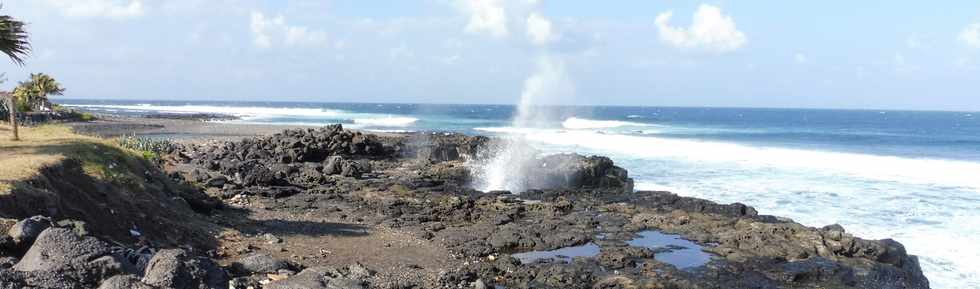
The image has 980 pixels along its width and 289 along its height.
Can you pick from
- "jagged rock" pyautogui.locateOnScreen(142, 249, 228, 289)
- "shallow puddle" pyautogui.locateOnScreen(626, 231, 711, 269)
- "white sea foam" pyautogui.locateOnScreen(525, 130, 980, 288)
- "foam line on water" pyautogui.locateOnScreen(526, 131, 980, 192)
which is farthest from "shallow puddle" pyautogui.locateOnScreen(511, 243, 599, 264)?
"foam line on water" pyautogui.locateOnScreen(526, 131, 980, 192)

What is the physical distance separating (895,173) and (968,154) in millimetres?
20939

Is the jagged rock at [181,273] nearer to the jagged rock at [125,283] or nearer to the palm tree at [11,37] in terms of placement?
the jagged rock at [125,283]

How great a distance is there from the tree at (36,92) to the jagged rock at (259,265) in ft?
83.5

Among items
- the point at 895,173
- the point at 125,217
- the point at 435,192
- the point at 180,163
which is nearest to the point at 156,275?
the point at 125,217

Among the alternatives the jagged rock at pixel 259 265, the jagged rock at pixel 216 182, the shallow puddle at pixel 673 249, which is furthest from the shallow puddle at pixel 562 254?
the jagged rock at pixel 216 182

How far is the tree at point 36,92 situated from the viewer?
35741mm

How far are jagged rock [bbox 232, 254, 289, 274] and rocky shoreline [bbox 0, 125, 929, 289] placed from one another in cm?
3

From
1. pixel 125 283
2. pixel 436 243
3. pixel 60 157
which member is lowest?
pixel 436 243

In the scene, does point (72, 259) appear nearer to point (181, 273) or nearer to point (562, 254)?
point (181, 273)

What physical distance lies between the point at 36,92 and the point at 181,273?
133 ft

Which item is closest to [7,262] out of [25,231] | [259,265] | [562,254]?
[25,231]

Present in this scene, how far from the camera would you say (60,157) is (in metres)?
14.9

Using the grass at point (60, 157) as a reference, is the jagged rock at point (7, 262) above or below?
below

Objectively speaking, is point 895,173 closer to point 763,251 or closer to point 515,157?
point 515,157
